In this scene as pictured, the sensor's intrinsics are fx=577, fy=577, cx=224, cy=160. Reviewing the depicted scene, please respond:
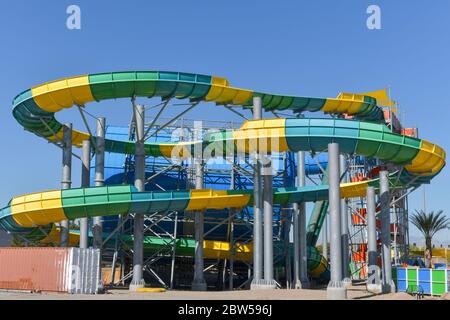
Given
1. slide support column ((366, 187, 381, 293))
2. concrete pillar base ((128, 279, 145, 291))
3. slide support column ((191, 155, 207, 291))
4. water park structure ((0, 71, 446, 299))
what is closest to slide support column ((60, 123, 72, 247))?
water park structure ((0, 71, 446, 299))

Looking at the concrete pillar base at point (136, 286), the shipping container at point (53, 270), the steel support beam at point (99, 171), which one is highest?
the steel support beam at point (99, 171)

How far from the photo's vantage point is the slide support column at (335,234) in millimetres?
30734

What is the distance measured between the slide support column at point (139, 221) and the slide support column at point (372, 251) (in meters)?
15.4

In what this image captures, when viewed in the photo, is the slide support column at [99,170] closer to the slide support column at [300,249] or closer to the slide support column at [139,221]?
the slide support column at [139,221]

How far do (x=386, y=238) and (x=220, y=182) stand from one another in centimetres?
2085

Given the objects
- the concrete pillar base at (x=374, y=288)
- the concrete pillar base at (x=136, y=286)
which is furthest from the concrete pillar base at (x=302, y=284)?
the concrete pillar base at (x=136, y=286)

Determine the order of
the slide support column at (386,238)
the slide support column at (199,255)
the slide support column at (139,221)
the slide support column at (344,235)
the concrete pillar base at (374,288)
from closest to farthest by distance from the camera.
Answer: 1. the concrete pillar base at (374,288)
2. the slide support column at (386,238)
3. the slide support column at (139,221)
4. the slide support column at (199,255)
5. the slide support column at (344,235)

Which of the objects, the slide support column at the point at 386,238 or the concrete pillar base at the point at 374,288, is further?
the slide support column at the point at 386,238

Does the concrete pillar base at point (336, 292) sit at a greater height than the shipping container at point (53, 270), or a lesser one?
lesser

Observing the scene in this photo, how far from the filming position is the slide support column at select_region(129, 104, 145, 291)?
129 ft

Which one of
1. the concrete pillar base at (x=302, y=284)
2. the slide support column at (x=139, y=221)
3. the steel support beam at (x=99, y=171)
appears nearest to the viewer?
the slide support column at (x=139, y=221)

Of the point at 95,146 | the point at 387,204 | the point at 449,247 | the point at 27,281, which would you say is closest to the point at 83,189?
the point at 27,281

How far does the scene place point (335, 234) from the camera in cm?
3142
